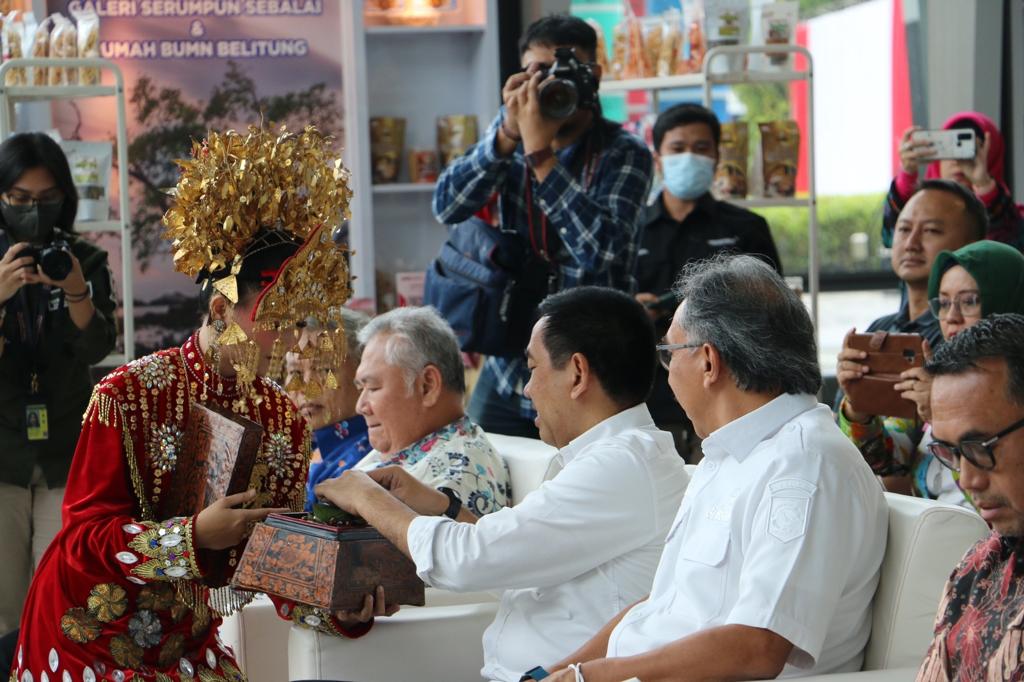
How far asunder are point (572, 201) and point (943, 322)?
3.00 ft

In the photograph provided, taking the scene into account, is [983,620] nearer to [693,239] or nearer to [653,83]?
[693,239]

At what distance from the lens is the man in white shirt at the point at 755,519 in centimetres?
190

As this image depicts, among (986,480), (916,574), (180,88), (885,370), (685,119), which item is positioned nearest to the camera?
(986,480)

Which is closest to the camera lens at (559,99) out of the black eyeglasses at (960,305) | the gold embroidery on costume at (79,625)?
the black eyeglasses at (960,305)

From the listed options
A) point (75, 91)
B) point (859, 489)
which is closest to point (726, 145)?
point (75, 91)

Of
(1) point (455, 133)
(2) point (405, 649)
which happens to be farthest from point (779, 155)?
Result: (2) point (405, 649)

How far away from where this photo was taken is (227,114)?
207 inches

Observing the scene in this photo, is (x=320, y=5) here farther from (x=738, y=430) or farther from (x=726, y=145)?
(x=738, y=430)

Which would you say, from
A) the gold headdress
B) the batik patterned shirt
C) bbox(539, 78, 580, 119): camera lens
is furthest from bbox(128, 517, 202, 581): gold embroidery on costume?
bbox(539, 78, 580, 119): camera lens

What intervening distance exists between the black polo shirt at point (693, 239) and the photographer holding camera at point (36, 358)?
1.61m

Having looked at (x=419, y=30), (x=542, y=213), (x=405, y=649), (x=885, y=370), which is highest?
(x=419, y=30)

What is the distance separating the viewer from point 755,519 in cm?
197

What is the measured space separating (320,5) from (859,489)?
12.8ft

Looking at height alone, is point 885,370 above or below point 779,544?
above
